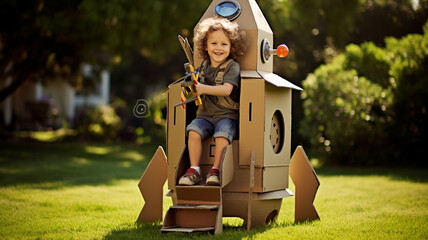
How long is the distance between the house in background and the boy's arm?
13182mm

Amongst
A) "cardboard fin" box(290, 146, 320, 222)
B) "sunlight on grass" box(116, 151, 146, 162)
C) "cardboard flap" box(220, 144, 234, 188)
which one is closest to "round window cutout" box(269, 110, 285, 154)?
"cardboard fin" box(290, 146, 320, 222)

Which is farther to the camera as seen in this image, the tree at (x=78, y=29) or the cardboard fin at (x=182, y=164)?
the tree at (x=78, y=29)

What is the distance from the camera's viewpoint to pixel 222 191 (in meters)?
5.28

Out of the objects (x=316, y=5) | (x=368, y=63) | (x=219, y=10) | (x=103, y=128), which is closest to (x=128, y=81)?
(x=103, y=128)

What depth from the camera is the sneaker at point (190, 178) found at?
4957 millimetres

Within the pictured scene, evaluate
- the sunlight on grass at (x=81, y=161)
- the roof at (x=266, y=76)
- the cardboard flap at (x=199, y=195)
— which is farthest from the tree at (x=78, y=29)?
the cardboard flap at (x=199, y=195)

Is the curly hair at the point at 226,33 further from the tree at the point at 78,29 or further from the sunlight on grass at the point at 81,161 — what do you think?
the tree at the point at 78,29

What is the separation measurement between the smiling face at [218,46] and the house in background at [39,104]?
12939mm

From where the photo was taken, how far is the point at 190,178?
4.98m

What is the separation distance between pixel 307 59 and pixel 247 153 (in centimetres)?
1379

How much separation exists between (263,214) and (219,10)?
1.97m

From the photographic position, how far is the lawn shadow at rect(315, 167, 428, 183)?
32.6 feet

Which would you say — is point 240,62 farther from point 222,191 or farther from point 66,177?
point 66,177

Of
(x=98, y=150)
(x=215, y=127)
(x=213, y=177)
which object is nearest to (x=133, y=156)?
(x=98, y=150)
